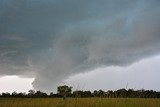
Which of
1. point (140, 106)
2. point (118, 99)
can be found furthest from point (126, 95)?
point (140, 106)

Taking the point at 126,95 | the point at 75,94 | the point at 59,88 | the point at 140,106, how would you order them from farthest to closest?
the point at 59,88 → the point at 140,106 → the point at 126,95 → the point at 75,94

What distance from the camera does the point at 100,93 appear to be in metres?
14.0

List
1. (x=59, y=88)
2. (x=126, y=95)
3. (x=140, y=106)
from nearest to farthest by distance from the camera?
(x=126, y=95) < (x=140, y=106) < (x=59, y=88)

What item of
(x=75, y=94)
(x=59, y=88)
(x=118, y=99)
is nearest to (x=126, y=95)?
(x=118, y=99)

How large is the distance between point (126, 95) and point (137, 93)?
482mm

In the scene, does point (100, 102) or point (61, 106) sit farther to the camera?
point (100, 102)

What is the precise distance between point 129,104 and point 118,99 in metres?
0.52

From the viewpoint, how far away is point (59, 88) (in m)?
50.4

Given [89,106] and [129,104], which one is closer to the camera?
[129,104]

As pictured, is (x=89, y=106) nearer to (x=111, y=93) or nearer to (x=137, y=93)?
(x=111, y=93)

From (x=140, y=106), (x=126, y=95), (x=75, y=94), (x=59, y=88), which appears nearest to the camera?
(x=75, y=94)

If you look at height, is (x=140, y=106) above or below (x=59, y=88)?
A: below

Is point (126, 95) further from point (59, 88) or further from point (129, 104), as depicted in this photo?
point (59, 88)

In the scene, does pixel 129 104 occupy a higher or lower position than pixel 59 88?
lower
